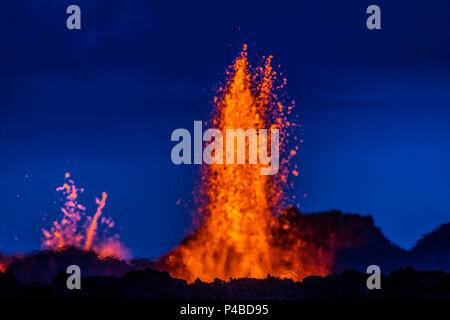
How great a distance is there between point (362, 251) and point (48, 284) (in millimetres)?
21692

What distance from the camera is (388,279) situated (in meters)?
34.3

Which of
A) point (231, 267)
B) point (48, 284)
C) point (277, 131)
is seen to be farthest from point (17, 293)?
point (277, 131)

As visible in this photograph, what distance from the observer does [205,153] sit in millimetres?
41312

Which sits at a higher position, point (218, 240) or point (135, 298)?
point (218, 240)

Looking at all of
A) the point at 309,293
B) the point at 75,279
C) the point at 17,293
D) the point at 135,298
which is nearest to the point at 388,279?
the point at 309,293

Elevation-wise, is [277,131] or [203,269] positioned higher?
[277,131]
